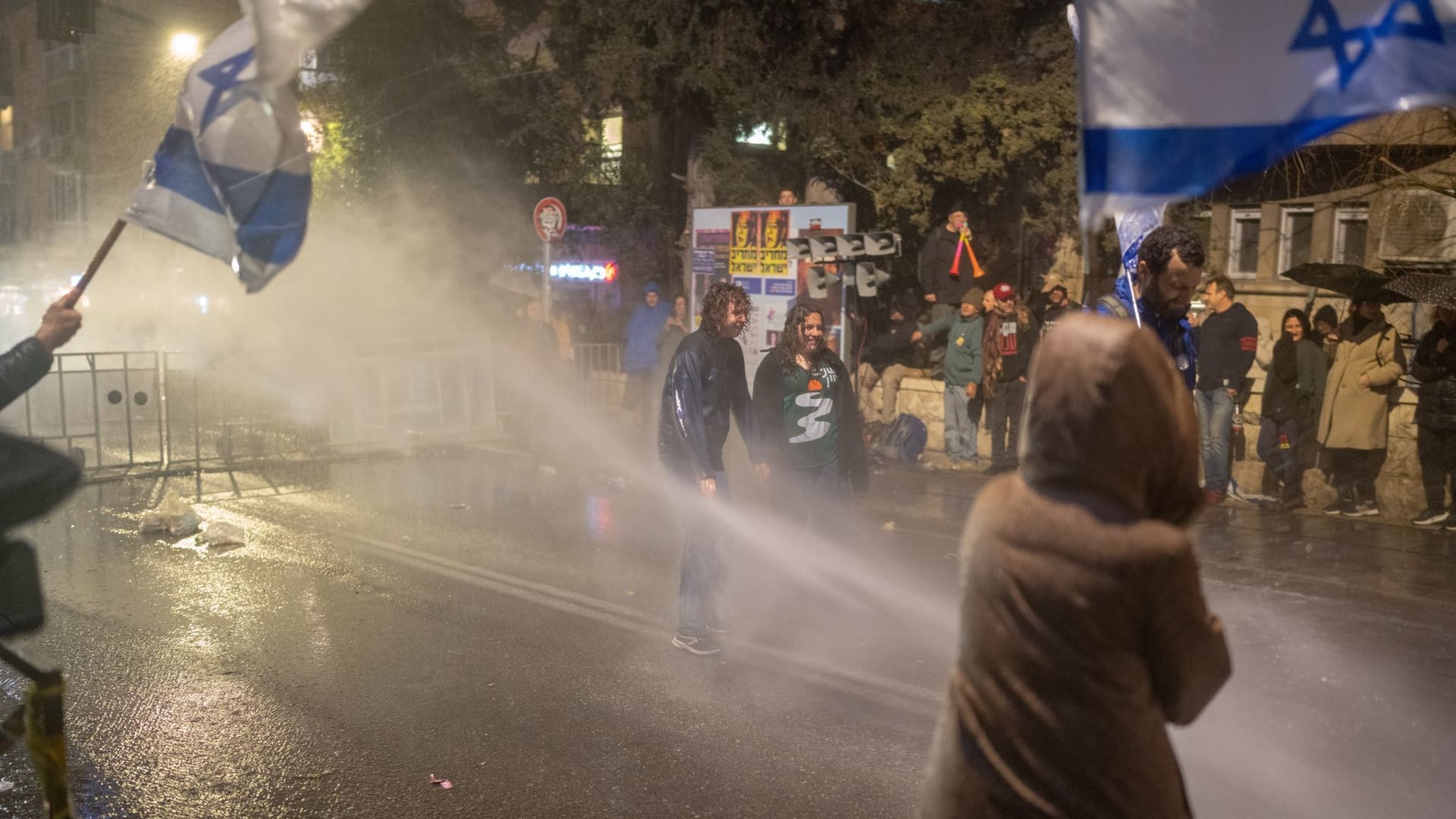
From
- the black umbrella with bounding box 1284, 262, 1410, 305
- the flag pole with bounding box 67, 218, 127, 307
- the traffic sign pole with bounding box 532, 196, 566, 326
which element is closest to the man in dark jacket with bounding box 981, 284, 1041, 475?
the black umbrella with bounding box 1284, 262, 1410, 305

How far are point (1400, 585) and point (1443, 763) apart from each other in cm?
367

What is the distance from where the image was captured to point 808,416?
7.18 m

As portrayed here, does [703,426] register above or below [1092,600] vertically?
below

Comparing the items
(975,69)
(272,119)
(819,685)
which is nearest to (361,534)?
(819,685)

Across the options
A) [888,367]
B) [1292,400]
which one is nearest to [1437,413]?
[1292,400]

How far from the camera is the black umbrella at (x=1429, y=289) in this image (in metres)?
10.1

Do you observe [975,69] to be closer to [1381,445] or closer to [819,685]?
[1381,445]

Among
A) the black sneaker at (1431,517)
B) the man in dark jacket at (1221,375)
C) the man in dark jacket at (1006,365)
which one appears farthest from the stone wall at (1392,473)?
the man in dark jacket at (1006,365)

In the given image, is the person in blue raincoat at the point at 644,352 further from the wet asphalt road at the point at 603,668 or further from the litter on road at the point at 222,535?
the litter on road at the point at 222,535

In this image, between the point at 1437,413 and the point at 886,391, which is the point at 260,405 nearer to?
the point at 886,391

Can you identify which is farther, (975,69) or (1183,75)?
(975,69)

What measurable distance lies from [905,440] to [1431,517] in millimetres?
5273

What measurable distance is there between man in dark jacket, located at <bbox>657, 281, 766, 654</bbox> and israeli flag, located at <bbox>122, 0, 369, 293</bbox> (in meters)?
2.70

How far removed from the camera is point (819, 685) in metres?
6.34
